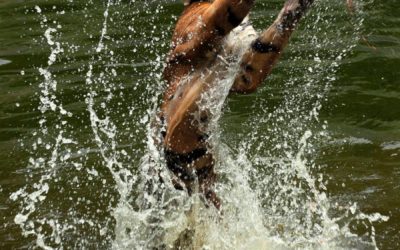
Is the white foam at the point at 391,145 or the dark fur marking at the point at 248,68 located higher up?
the dark fur marking at the point at 248,68

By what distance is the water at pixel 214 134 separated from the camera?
181 inches

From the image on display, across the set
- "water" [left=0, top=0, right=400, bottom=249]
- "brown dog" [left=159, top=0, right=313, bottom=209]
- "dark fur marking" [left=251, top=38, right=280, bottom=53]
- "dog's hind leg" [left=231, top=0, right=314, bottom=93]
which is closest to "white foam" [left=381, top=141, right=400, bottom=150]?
"water" [left=0, top=0, right=400, bottom=249]

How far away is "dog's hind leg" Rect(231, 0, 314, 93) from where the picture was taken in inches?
138

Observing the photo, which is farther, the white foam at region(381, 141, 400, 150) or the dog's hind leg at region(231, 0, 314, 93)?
the white foam at region(381, 141, 400, 150)

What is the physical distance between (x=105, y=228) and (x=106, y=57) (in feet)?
12.0

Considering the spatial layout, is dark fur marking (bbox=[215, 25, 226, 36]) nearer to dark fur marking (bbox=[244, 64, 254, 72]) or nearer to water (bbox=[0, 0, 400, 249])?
dark fur marking (bbox=[244, 64, 254, 72])

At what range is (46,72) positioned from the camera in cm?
784

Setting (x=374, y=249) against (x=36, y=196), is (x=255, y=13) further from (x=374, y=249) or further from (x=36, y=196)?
(x=374, y=249)

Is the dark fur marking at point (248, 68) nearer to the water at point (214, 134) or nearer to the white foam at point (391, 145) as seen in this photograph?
the water at point (214, 134)

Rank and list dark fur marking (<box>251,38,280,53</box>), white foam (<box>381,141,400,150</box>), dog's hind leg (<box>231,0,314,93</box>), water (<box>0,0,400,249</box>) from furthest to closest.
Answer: white foam (<box>381,141,400,150</box>) < water (<box>0,0,400,249</box>) < dark fur marking (<box>251,38,280,53</box>) < dog's hind leg (<box>231,0,314,93</box>)

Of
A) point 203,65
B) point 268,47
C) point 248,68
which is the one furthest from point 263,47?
point 203,65

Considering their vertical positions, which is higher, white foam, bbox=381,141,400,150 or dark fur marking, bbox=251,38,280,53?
dark fur marking, bbox=251,38,280,53

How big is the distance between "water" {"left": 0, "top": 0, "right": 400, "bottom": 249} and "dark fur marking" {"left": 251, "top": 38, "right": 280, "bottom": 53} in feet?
1.72

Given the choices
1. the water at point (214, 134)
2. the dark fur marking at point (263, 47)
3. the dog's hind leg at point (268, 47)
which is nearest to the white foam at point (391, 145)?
the water at point (214, 134)
